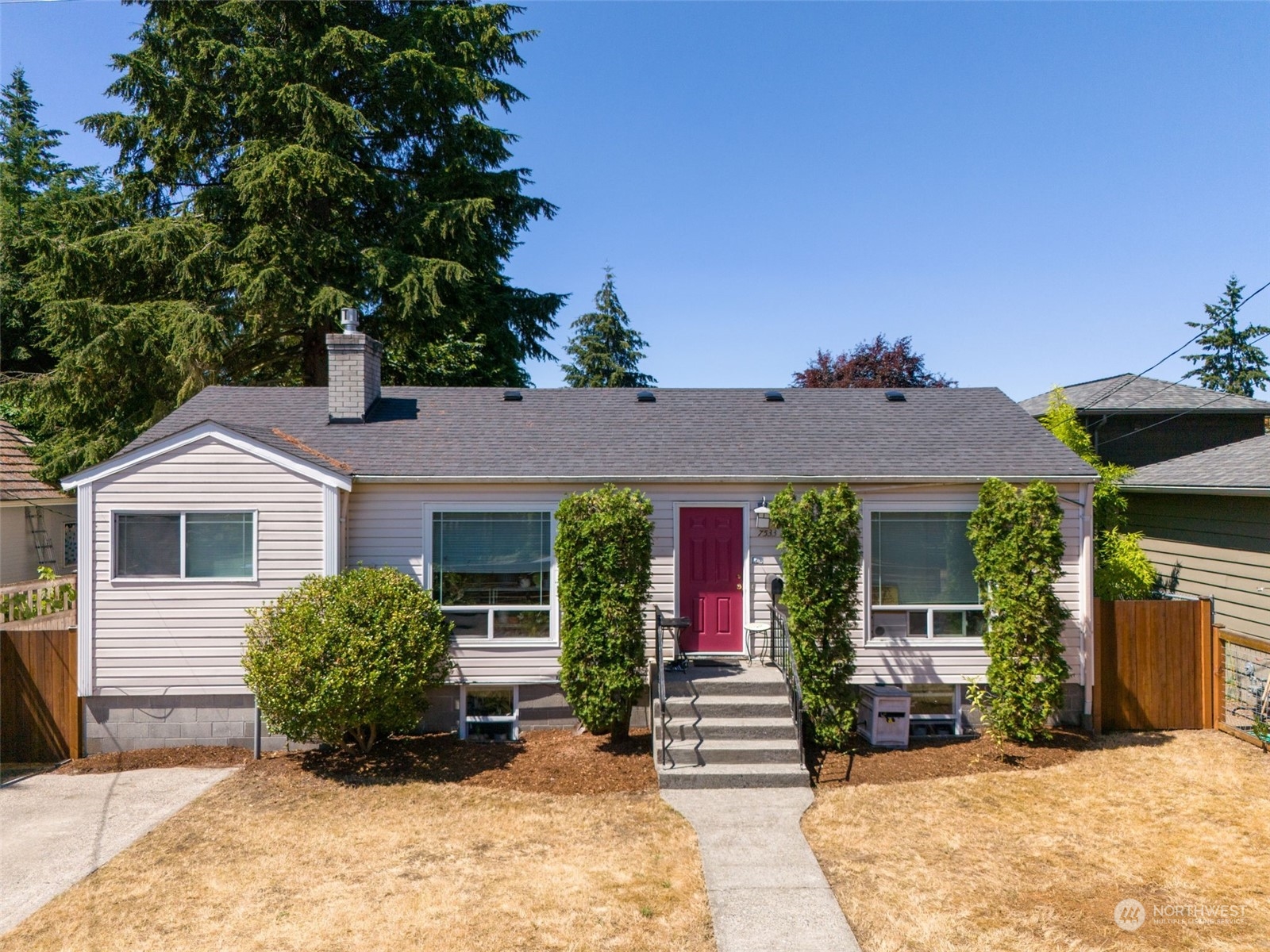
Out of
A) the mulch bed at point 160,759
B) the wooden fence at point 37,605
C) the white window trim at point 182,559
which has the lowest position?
the mulch bed at point 160,759

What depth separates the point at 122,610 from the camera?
8.95 metres

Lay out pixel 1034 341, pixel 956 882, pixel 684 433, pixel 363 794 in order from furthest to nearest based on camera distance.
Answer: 1. pixel 1034 341
2. pixel 684 433
3. pixel 363 794
4. pixel 956 882

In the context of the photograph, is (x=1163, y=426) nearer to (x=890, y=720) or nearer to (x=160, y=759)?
(x=890, y=720)

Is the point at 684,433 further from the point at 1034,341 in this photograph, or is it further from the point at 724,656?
the point at 1034,341

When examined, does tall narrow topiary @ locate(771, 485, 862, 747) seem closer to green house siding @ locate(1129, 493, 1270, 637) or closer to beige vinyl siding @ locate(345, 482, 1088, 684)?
beige vinyl siding @ locate(345, 482, 1088, 684)

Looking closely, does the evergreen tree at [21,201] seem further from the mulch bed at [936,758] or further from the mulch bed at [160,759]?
the mulch bed at [936,758]

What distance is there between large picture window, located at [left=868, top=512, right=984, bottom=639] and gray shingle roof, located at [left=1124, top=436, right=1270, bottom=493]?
203 inches

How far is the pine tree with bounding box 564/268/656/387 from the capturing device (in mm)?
35844

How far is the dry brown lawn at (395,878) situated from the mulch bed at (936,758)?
7.53 feet

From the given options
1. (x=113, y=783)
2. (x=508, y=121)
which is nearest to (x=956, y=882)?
(x=113, y=783)

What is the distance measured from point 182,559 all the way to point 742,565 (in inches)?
282

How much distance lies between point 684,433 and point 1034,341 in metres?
11.7

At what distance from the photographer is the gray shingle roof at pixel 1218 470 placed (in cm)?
1179

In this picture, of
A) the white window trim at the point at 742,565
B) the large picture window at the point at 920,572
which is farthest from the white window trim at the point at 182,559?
the large picture window at the point at 920,572
